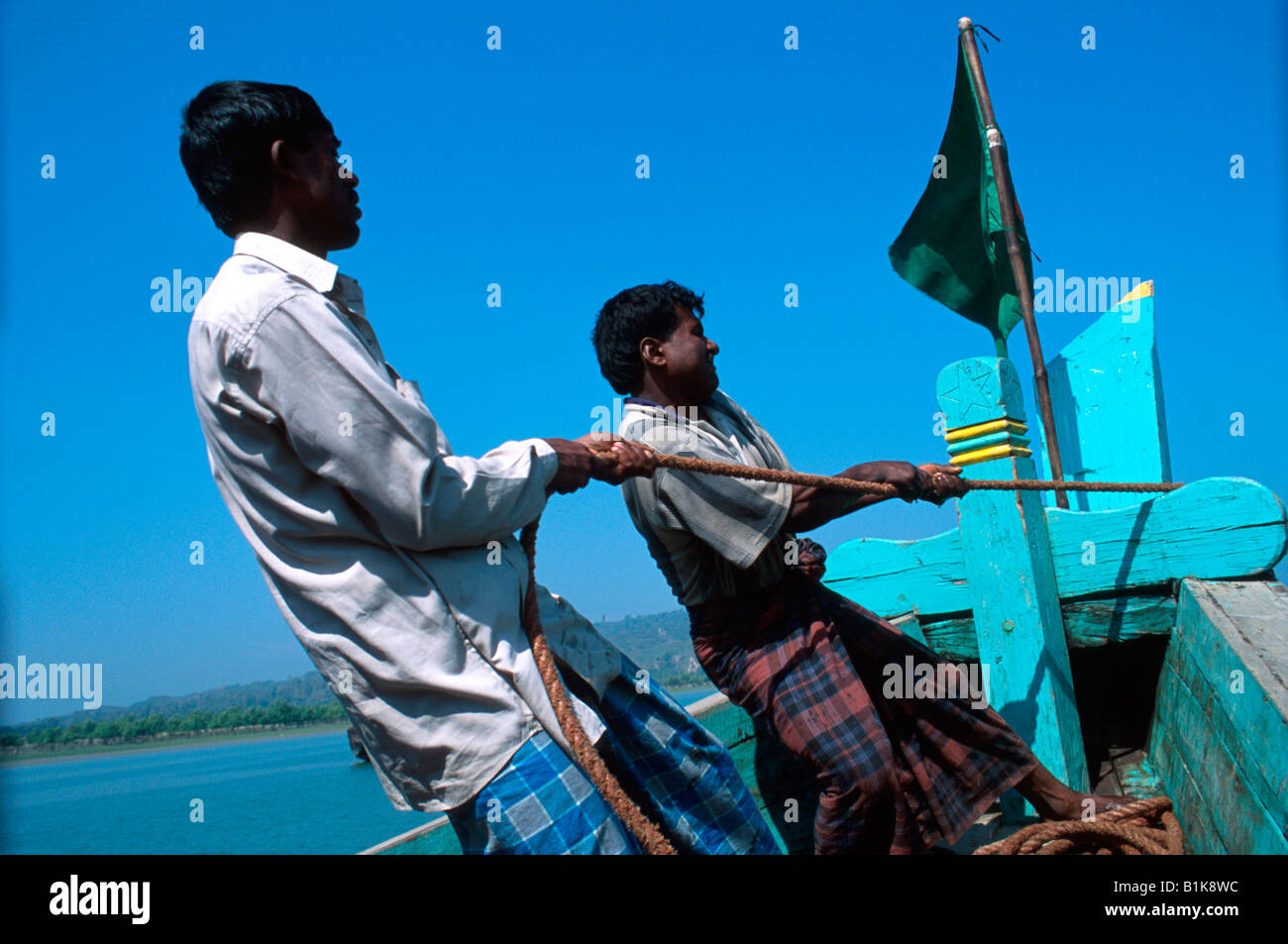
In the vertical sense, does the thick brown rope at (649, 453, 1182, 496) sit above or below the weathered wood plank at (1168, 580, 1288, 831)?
above

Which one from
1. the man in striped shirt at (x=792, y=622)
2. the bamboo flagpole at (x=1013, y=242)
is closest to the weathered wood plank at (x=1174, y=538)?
the bamboo flagpole at (x=1013, y=242)

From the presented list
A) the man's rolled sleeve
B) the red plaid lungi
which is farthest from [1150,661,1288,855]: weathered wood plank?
the man's rolled sleeve

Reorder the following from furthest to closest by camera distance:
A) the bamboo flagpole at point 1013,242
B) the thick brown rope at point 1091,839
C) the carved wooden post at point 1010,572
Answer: the bamboo flagpole at point 1013,242 → the carved wooden post at point 1010,572 → the thick brown rope at point 1091,839

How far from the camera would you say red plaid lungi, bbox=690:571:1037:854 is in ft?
8.13

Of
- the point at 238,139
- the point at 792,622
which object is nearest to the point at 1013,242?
the point at 792,622

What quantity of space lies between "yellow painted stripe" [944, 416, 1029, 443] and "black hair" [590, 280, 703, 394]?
1126 millimetres

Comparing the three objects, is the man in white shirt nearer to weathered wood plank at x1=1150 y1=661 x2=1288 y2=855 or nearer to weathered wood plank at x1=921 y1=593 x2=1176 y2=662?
weathered wood plank at x1=1150 y1=661 x2=1288 y2=855

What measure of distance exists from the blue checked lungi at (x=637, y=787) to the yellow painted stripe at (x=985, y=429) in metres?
1.81

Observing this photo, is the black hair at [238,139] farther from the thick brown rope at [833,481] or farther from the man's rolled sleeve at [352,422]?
the thick brown rope at [833,481]

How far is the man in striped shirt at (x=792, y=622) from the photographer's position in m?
2.52

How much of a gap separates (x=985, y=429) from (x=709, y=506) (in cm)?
132

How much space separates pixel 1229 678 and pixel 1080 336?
2.35 metres

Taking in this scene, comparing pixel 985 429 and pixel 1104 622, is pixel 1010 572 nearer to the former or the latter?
pixel 1104 622

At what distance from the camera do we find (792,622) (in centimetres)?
268
